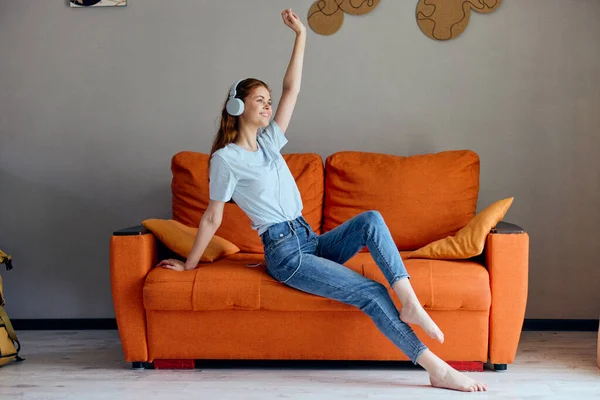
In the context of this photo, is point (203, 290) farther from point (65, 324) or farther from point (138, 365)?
point (65, 324)

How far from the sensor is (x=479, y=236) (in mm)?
3014

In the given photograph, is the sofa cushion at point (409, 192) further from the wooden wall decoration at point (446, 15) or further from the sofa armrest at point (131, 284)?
the sofa armrest at point (131, 284)

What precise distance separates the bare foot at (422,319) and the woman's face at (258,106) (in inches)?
37.5

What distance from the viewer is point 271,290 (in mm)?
2924

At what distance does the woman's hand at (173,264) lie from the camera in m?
3.02

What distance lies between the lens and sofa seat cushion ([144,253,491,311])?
9.45 feet

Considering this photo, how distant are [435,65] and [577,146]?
2.78ft

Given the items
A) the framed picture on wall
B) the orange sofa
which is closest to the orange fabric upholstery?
the orange sofa

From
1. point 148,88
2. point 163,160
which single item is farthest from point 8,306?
point 148,88

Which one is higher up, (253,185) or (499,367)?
(253,185)

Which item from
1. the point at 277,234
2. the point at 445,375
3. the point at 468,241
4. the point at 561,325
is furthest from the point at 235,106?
the point at 561,325

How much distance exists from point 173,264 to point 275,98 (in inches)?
49.9

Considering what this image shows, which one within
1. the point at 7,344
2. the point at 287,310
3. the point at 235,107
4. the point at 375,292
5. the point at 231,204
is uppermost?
the point at 235,107

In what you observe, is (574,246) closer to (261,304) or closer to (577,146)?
(577,146)
